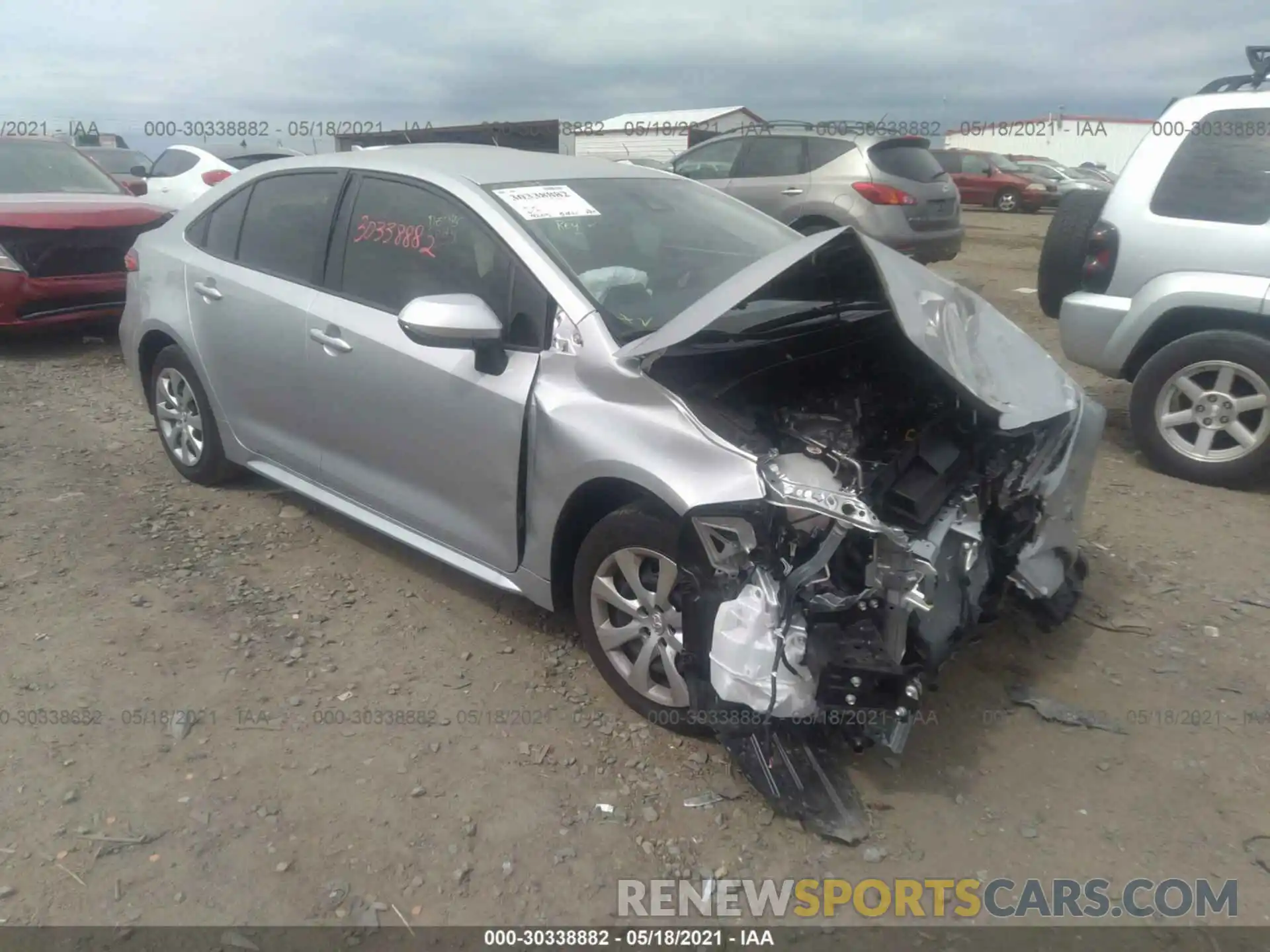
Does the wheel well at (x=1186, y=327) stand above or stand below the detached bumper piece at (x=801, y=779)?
above

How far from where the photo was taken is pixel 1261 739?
9.89 ft

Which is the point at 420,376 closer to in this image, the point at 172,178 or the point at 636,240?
the point at 636,240

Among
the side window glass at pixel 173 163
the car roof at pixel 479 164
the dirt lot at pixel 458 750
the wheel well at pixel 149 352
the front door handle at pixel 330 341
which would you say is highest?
the car roof at pixel 479 164

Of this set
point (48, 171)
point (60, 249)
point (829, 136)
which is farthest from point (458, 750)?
point (829, 136)

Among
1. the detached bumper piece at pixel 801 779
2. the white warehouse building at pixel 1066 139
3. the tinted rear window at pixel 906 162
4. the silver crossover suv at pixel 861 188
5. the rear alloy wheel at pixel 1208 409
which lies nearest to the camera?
the detached bumper piece at pixel 801 779

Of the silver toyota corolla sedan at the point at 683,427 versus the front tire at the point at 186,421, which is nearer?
the silver toyota corolla sedan at the point at 683,427

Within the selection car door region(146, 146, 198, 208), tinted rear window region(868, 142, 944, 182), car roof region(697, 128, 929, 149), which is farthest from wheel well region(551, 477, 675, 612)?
car door region(146, 146, 198, 208)

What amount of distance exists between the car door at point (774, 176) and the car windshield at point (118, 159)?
9748 mm

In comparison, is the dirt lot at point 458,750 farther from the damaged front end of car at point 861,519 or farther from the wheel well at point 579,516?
the wheel well at point 579,516

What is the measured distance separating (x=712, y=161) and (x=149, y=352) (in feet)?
25.7

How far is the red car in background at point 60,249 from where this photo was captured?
23.9 ft

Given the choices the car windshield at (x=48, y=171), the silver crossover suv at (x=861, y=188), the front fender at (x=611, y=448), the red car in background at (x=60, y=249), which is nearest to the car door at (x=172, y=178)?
the car windshield at (x=48, y=171)

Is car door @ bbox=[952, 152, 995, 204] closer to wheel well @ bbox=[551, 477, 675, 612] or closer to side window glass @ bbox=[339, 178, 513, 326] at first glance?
side window glass @ bbox=[339, 178, 513, 326]
